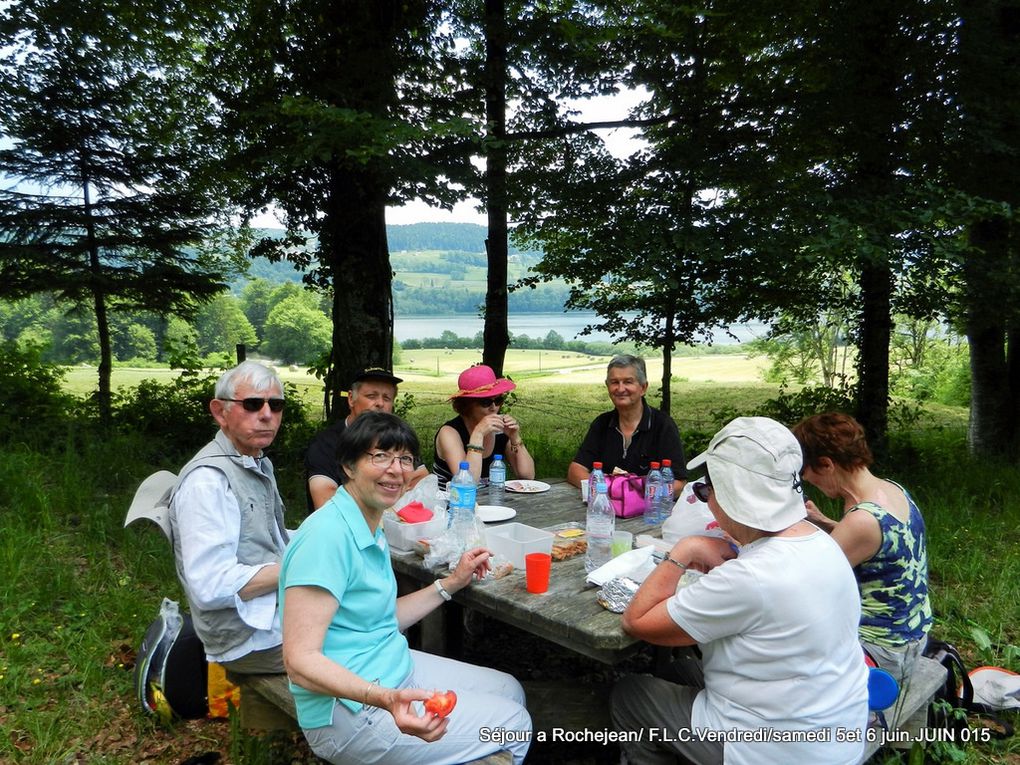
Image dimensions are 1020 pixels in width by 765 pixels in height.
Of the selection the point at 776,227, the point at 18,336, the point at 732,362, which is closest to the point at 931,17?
the point at 776,227

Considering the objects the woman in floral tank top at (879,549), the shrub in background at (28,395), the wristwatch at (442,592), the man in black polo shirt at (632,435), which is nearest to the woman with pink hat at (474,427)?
the man in black polo shirt at (632,435)

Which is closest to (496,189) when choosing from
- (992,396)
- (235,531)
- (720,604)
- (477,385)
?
(477,385)

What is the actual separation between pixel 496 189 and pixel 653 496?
3951mm

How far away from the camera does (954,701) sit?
2.87m

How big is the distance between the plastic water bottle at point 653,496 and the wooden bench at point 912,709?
127 cm

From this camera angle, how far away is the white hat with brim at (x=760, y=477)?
1921 millimetres

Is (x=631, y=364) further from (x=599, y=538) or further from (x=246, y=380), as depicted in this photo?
(x=246, y=380)

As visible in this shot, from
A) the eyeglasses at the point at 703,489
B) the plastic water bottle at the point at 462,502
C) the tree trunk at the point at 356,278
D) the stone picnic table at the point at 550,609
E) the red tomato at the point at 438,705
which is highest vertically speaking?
the tree trunk at the point at 356,278

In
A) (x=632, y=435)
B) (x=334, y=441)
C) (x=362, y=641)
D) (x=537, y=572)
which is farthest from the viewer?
(x=632, y=435)

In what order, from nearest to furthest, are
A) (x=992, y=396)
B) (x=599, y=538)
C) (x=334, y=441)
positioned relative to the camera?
1. (x=599, y=538)
2. (x=334, y=441)
3. (x=992, y=396)

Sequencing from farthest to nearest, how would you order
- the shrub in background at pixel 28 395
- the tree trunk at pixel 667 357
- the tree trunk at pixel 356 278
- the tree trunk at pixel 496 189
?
the tree trunk at pixel 667 357 < the shrub in background at pixel 28 395 < the tree trunk at pixel 356 278 < the tree trunk at pixel 496 189

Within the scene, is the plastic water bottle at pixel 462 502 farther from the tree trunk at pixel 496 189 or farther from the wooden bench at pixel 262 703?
the tree trunk at pixel 496 189

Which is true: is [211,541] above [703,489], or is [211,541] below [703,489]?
below

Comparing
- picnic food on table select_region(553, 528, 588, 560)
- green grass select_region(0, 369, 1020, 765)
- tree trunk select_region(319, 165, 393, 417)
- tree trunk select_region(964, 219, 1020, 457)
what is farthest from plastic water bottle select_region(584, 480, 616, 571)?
tree trunk select_region(964, 219, 1020, 457)
